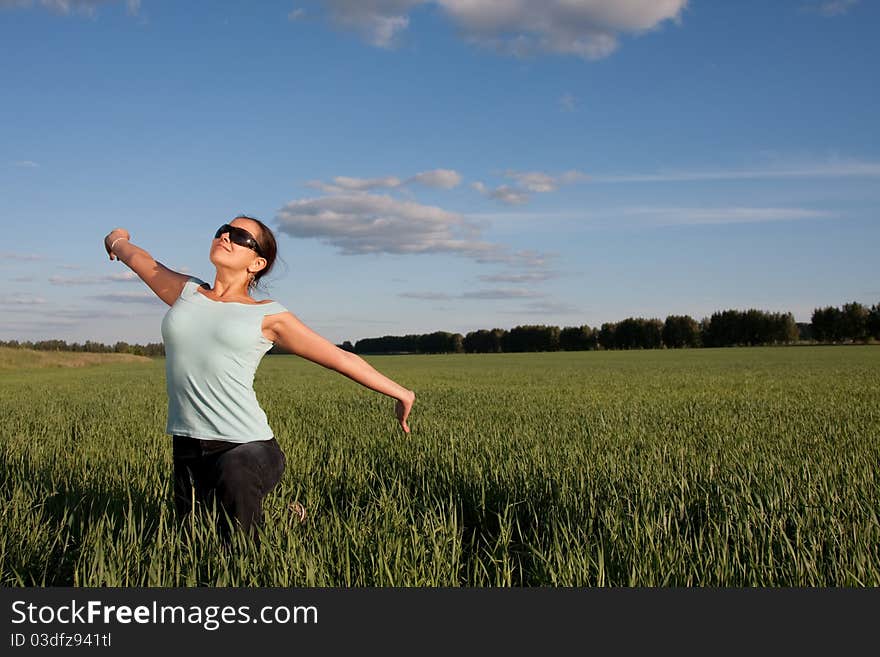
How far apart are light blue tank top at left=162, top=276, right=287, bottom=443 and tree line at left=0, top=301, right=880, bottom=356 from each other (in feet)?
390

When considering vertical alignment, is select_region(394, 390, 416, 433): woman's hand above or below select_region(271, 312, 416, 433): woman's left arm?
below

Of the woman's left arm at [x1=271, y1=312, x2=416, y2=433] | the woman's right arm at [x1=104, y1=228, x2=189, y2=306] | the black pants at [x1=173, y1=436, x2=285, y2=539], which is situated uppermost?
the woman's right arm at [x1=104, y1=228, x2=189, y2=306]

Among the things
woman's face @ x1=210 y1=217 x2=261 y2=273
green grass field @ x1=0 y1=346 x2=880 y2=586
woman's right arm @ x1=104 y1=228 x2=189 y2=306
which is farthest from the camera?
woman's right arm @ x1=104 y1=228 x2=189 y2=306

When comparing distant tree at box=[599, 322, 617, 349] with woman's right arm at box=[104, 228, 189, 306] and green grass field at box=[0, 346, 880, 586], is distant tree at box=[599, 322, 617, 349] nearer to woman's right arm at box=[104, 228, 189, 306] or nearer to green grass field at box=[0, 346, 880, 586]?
green grass field at box=[0, 346, 880, 586]

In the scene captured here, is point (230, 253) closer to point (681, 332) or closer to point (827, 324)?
point (681, 332)

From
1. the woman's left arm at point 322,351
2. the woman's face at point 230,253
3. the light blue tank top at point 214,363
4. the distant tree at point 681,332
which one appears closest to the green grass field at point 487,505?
the light blue tank top at point 214,363

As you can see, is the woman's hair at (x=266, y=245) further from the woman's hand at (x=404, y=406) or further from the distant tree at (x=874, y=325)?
the distant tree at (x=874, y=325)

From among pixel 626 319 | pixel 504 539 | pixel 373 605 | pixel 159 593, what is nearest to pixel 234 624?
pixel 159 593

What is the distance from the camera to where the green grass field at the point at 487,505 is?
3.17 m

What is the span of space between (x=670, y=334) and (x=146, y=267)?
122326mm

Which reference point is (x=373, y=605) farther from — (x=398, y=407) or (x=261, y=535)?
(x=398, y=407)

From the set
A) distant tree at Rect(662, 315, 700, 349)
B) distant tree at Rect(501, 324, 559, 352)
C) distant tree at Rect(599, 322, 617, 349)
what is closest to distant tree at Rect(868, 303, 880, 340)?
distant tree at Rect(662, 315, 700, 349)

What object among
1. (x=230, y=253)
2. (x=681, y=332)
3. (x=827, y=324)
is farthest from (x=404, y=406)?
(x=827, y=324)

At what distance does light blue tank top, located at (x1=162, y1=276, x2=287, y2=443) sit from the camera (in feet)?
10.8
